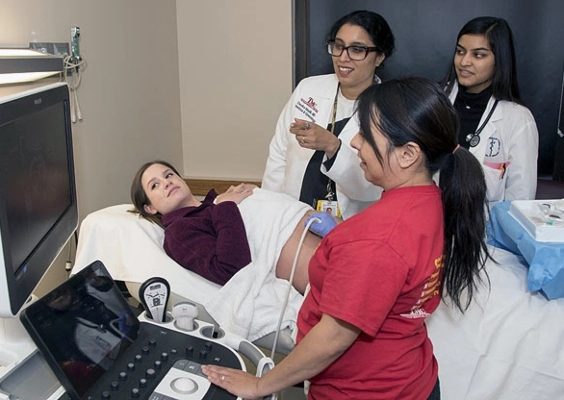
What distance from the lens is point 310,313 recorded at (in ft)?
3.56

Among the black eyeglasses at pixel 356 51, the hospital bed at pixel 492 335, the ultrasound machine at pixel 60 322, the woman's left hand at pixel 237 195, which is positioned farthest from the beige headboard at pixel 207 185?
the ultrasound machine at pixel 60 322

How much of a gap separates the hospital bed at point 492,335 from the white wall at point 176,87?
0.69m

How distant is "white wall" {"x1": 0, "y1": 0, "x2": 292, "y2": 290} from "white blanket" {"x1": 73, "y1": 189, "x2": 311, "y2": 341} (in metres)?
0.41

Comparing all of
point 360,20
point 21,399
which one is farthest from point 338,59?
point 21,399

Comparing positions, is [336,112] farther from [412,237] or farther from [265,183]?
[412,237]

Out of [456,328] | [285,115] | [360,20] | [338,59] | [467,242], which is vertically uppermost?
[360,20]

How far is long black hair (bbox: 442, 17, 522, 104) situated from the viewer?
6.47 feet

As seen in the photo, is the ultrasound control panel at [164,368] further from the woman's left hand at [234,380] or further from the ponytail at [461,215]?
the ponytail at [461,215]

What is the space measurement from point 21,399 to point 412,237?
0.72 m

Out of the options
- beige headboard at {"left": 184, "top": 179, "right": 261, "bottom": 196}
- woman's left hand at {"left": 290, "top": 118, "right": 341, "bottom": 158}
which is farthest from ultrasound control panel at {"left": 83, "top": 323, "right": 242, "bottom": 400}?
beige headboard at {"left": 184, "top": 179, "right": 261, "bottom": 196}

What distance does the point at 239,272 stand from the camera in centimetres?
155

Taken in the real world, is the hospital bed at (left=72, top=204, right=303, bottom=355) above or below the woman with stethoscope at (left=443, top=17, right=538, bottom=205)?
below

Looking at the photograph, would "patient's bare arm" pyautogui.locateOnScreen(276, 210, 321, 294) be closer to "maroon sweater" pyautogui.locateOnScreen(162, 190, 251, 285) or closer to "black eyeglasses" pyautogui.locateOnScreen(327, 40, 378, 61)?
"maroon sweater" pyautogui.locateOnScreen(162, 190, 251, 285)

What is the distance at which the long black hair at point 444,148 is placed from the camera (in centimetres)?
95
